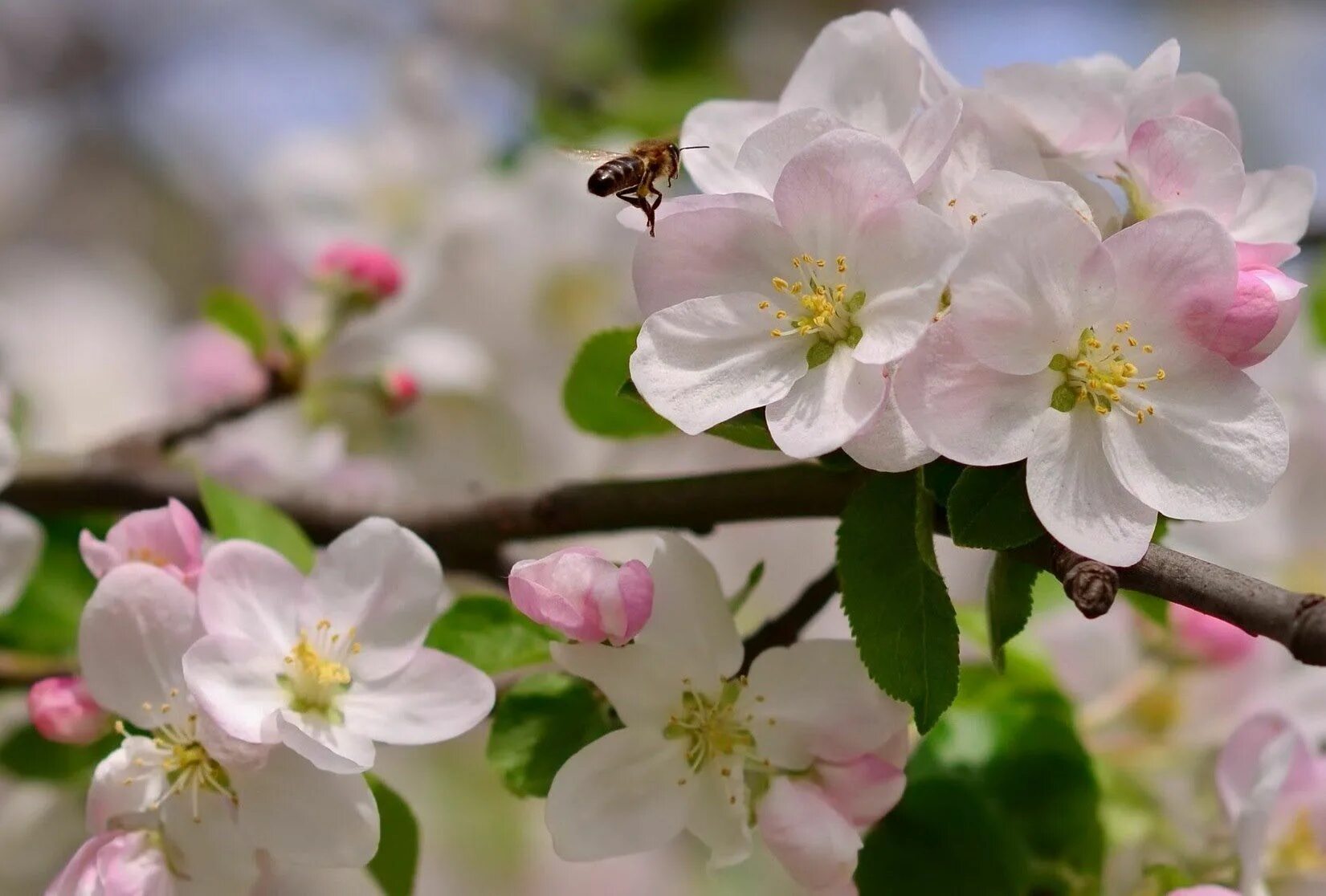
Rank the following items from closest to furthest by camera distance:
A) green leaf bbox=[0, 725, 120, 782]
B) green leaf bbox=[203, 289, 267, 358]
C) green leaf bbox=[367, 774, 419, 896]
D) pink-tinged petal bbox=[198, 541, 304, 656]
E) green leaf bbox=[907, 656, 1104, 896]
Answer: pink-tinged petal bbox=[198, 541, 304, 656] < green leaf bbox=[367, 774, 419, 896] < green leaf bbox=[907, 656, 1104, 896] < green leaf bbox=[0, 725, 120, 782] < green leaf bbox=[203, 289, 267, 358]

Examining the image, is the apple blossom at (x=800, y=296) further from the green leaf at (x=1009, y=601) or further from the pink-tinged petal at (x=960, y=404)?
the green leaf at (x=1009, y=601)

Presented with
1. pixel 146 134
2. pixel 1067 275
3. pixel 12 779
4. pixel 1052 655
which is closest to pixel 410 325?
pixel 12 779

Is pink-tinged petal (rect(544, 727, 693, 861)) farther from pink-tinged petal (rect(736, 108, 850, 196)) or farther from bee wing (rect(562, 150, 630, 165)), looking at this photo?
bee wing (rect(562, 150, 630, 165))

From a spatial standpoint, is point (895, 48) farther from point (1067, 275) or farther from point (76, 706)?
point (76, 706)

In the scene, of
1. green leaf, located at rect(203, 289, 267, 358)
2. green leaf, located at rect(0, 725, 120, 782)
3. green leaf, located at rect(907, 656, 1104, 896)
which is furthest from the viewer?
green leaf, located at rect(203, 289, 267, 358)

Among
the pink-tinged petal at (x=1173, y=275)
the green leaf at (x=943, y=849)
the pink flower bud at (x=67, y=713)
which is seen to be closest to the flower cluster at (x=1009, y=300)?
the pink-tinged petal at (x=1173, y=275)

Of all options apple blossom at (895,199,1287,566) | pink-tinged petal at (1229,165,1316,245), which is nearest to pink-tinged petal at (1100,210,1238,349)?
apple blossom at (895,199,1287,566)
